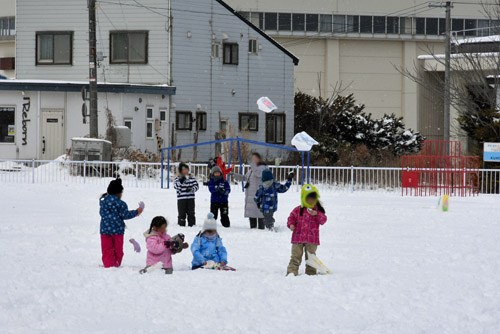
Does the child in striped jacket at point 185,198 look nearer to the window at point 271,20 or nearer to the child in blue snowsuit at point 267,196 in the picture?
the child in blue snowsuit at point 267,196

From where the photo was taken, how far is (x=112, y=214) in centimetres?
1091

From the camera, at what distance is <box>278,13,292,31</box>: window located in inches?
1893

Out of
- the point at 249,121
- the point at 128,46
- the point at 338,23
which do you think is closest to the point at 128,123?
the point at 128,46

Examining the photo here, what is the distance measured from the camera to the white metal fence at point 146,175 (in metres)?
27.0

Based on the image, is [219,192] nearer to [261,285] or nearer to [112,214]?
[112,214]

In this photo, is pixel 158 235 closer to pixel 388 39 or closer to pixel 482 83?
pixel 482 83

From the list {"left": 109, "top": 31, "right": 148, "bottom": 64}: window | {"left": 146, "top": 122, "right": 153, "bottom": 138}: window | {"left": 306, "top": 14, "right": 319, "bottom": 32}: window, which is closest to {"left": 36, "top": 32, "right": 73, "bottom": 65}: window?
{"left": 109, "top": 31, "right": 148, "bottom": 64}: window

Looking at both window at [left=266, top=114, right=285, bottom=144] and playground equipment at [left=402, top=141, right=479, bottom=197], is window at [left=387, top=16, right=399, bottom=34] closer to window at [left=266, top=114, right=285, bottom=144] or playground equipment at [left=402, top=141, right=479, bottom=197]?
window at [left=266, top=114, right=285, bottom=144]

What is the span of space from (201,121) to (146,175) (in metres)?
7.37

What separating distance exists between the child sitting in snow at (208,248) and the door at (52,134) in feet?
77.1

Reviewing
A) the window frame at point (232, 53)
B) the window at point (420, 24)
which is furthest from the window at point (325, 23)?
the window frame at point (232, 53)

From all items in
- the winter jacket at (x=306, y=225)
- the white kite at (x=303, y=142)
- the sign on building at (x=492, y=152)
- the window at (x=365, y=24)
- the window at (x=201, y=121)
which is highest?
the window at (x=365, y=24)

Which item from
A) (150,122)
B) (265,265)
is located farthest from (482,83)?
(265,265)

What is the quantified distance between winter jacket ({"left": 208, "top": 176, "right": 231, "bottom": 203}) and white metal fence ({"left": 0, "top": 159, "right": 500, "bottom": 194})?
1049 centimetres
